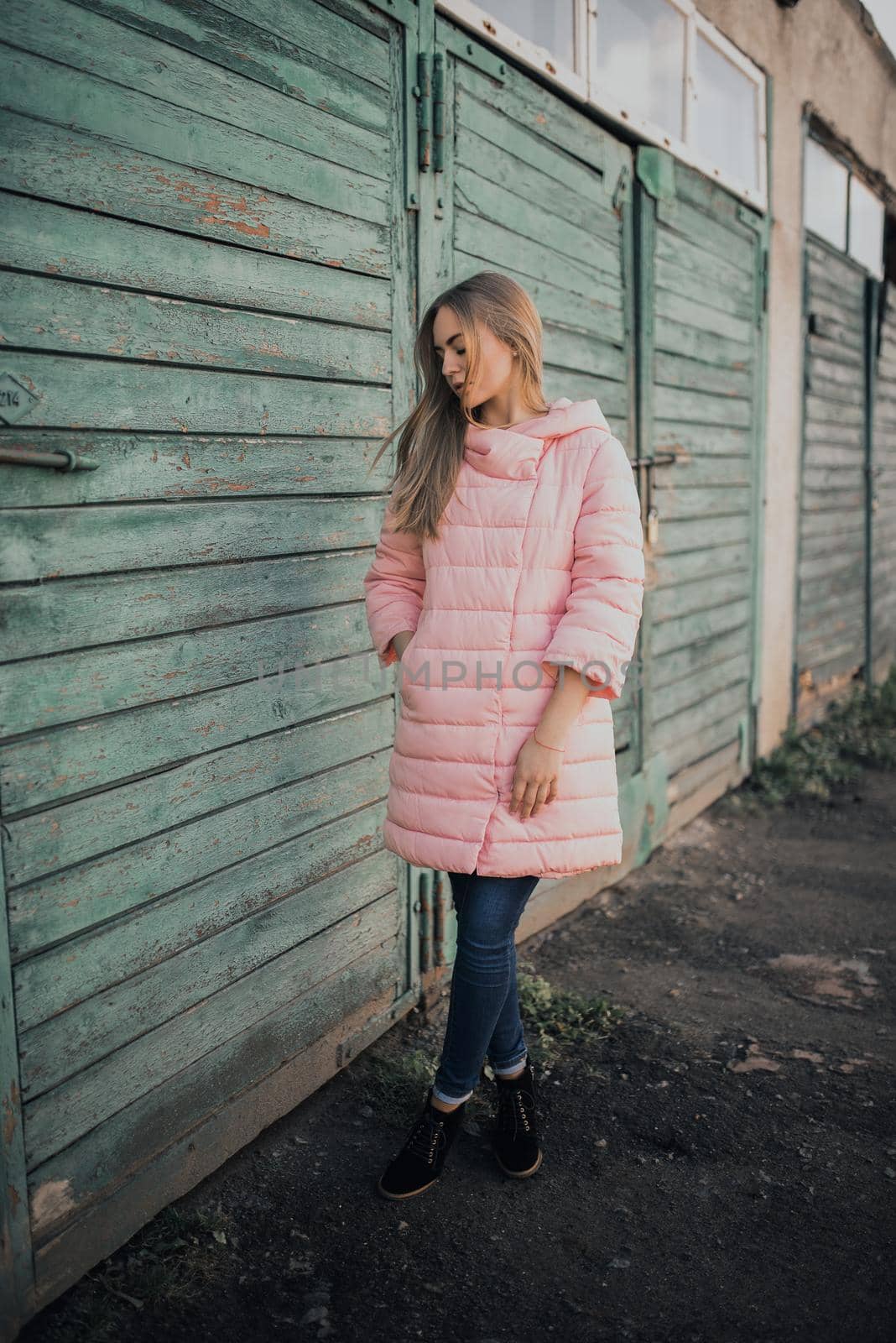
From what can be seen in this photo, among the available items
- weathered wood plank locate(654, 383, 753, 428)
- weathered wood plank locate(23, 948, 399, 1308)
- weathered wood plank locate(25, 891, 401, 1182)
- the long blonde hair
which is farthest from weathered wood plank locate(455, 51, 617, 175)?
weathered wood plank locate(23, 948, 399, 1308)

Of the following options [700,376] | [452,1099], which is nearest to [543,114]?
[700,376]

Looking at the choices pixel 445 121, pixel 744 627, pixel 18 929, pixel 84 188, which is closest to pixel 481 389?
pixel 84 188

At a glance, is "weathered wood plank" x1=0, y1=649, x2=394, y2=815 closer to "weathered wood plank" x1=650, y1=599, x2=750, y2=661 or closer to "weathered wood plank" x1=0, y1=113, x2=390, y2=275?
"weathered wood plank" x1=0, y1=113, x2=390, y2=275

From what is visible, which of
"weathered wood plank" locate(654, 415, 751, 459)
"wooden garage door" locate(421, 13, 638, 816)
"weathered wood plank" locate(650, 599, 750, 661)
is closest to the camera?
"wooden garage door" locate(421, 13, 638, 816)

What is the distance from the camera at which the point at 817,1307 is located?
204 cm

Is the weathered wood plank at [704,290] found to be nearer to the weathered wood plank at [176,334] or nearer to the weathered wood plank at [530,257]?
the weathered wood plank at [530,257]

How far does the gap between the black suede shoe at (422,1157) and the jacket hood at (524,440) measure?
1.40 meters

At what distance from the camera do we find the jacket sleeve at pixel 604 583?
196cm

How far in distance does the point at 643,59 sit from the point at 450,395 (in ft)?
9.27

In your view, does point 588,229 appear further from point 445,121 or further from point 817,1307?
point 817,1307

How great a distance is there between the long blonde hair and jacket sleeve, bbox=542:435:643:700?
11.1 inches

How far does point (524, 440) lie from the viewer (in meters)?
2.12

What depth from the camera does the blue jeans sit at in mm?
2176

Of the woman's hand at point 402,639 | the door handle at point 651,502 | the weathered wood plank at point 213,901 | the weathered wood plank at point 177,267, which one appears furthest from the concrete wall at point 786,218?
the woman's hand at point 402,639
